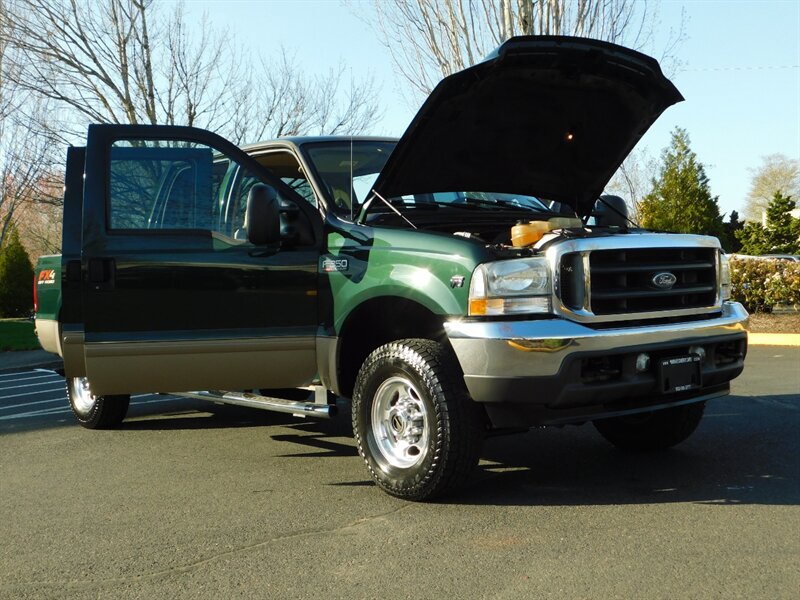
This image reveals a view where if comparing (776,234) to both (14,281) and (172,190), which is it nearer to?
(14,281)

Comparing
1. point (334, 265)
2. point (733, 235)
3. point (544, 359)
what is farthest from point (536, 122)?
point (733, 235)

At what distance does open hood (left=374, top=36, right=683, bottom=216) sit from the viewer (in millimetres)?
5145

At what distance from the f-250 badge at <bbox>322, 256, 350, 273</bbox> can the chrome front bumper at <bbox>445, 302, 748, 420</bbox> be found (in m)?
0.87

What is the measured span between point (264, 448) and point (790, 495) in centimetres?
341

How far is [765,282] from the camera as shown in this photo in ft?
53.5

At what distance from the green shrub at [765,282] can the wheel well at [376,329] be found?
12.2m

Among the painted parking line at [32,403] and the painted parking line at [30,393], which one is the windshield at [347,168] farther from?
the painted parking line at [30,393]

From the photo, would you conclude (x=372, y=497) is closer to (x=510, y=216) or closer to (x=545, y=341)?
(x=545, y=341)

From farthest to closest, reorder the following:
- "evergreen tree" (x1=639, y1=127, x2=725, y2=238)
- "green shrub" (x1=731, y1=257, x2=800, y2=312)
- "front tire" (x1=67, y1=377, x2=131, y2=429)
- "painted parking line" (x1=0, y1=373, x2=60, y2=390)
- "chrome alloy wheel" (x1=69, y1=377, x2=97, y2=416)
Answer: "evergreen tree" (x1=639, y1=127, x2=725, y2=238) → "green shrub" (x1=731, y1=257, x2=800, y2=312) → "painted parking line" (x1=0, y1=373, x2=60, y2=390) → "chrome alloy wheel" (x1=69, y1=377, x2=97, y2=416) → "front tire" (x1=67, y1=377, x2=131, y2=429)

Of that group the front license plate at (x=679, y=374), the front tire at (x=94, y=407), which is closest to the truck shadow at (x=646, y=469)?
the front license plate at (x=679, y=374)

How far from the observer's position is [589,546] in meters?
3.92

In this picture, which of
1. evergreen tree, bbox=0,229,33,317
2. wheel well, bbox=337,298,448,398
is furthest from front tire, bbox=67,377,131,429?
evergreen tree, bbox=0,229,33,317

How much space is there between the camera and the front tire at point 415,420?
4527 millimetres

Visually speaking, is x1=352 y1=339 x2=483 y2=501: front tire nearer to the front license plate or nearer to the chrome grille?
the chrome grille
